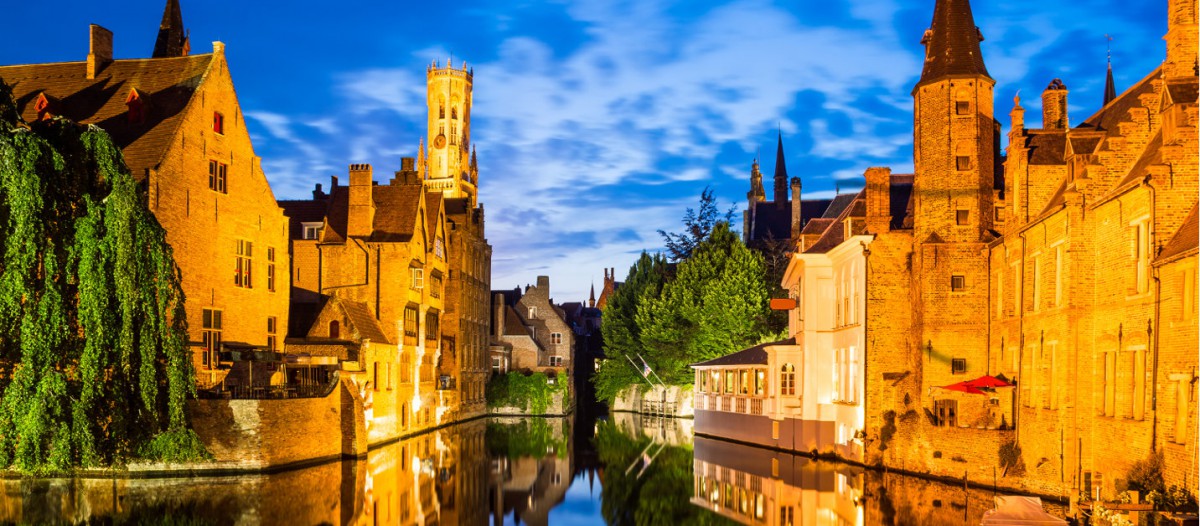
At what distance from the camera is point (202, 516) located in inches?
876

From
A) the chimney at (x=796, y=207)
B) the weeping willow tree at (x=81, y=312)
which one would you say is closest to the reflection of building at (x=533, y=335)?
the chimney at (x=796, y=207)

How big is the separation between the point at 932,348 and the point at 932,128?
6.77 metres

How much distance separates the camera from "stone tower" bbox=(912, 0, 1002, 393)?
33031 mm

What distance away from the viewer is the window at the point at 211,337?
1423 inches

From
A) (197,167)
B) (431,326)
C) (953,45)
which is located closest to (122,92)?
(197,167)

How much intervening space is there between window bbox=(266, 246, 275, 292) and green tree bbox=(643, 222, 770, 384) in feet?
85.2

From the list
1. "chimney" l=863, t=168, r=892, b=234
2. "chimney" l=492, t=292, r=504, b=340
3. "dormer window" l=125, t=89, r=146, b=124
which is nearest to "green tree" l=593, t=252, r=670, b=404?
"chimney" l=492, t=292, r=504, b=340

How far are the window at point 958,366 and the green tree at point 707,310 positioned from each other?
2460 cm

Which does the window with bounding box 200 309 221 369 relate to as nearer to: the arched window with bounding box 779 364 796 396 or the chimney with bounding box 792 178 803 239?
the arched window with bounding box 779 364 796 396

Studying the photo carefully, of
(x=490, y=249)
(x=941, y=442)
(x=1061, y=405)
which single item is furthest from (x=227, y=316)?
(x=490, y=249)

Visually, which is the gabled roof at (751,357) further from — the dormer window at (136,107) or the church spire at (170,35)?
the church spire at (170,35)

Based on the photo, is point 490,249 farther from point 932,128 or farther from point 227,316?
point 932,128

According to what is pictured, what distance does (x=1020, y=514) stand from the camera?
63.2 ft

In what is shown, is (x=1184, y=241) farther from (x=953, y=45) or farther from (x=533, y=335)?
(x=533, y=335)
